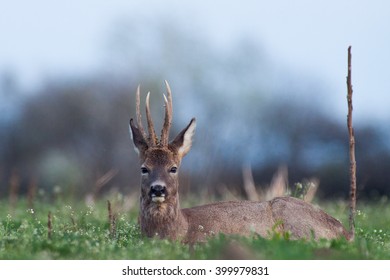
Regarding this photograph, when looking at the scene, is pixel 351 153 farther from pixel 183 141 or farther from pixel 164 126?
pixel 164 126

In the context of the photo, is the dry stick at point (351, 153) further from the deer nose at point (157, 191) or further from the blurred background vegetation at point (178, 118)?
the blurred background vegetation at point (178, 118)

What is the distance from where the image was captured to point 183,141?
10828mm

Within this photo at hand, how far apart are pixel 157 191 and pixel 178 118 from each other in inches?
1281

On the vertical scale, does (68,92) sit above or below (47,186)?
above

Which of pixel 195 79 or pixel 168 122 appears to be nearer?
pixel 168 122

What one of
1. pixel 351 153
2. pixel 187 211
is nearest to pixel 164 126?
pixel 187 211

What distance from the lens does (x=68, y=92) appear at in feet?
164

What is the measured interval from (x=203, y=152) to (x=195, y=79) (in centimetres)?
2366

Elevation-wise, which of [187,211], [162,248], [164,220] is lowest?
[162,248]

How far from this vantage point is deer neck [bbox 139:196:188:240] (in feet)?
33.6

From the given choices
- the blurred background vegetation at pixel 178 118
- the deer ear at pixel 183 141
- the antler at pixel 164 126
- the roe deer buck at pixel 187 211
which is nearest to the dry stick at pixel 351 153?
the roe deer buck at pixel 187 211

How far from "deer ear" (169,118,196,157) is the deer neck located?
26.6 inches
